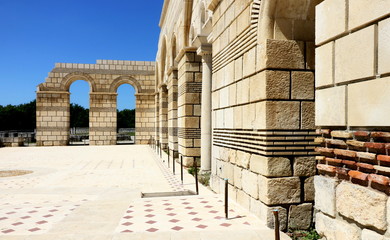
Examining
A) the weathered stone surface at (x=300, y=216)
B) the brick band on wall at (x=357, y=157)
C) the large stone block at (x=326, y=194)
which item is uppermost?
the brick band on wall at (x=357, y=157)

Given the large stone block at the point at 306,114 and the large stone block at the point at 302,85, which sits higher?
the large stone block at the point at 302,85

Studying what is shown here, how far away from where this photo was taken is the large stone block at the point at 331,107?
8.88ft

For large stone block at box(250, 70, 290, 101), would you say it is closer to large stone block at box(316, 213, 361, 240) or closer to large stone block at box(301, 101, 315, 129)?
large stone block at box(301, 101, 315, 129)

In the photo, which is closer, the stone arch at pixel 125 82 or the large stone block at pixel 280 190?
the large stone block at pixel 280 190

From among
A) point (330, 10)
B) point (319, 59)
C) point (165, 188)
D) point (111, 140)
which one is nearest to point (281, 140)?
point (319, 59)

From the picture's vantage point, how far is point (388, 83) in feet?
7.23

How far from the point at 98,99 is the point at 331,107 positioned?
20312 millimetres

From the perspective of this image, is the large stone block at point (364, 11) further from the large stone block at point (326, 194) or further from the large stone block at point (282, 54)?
the large stone block at point (282, 54)

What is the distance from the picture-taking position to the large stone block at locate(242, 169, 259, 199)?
442 cm

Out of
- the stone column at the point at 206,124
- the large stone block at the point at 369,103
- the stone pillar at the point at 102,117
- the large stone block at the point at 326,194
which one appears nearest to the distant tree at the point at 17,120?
the stone pillar at the point at 102,117

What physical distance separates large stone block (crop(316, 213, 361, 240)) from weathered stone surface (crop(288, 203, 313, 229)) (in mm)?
1074

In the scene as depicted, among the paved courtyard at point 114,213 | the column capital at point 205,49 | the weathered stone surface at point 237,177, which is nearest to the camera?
the paved courtyard at point 114,213

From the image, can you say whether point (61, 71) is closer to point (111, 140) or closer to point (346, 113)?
point (111, 140)

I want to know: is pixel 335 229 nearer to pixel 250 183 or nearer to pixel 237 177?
pixel 250 183
